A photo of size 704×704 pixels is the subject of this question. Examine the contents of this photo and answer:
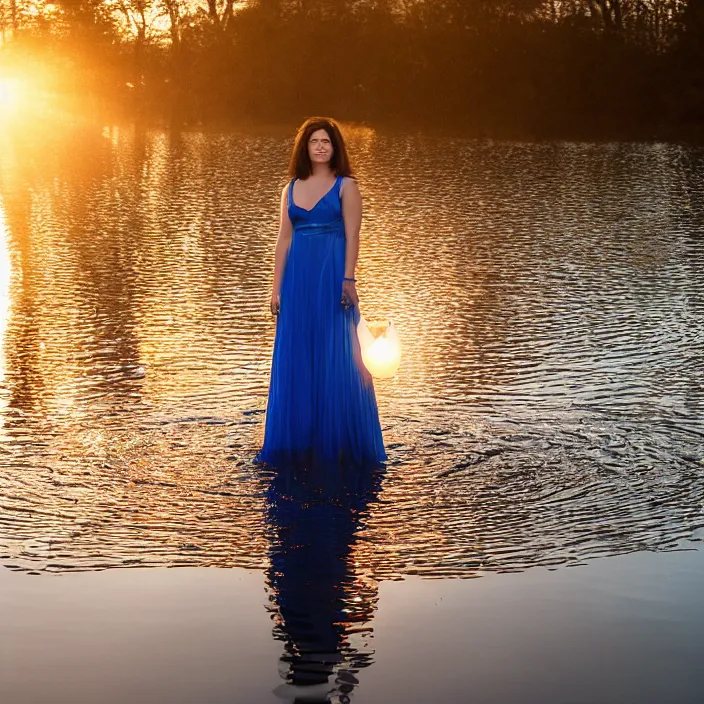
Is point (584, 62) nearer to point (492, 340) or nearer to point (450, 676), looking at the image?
point (492, 340)

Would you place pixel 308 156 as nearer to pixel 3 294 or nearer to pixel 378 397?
pixel 378 397

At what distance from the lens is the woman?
676cm

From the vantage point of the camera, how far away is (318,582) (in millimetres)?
5227

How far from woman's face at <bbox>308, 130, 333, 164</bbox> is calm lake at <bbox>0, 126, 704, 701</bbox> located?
1357 millimetres

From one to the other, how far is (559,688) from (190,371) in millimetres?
4858

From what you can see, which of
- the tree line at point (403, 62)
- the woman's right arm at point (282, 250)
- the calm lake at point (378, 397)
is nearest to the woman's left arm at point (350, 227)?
the woman's right arm at point (282, 250)

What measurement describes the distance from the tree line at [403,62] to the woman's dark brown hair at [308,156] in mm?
33011

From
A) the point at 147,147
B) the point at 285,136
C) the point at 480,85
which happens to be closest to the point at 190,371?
the point at 147,147

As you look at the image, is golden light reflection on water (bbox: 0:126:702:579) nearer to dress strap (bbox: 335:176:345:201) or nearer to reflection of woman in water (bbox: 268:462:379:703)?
reflection of woman in water (bbox: 268:462:379:703)

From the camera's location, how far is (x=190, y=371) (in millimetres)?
8828

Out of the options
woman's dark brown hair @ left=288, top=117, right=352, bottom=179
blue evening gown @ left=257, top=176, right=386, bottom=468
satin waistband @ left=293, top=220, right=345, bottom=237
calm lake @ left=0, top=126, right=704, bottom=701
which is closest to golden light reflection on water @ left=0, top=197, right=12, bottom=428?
calm lake @ left=0, top=126, right=704, bottom=701

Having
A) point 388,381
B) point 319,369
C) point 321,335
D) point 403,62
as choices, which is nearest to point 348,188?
point 321,335

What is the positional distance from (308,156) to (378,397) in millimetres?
1800

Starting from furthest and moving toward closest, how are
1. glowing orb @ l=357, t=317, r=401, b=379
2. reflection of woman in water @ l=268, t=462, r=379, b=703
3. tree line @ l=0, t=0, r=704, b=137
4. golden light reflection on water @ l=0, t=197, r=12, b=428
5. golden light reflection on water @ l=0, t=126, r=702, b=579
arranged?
tree line @ l=0, t=0, r=704, b=137
golden light reflection on water @ l=0, t=197, r=12, b=428
glowing orb @ l=357, t=317, r=401, b=379
golden light reflection on water @ l=0, t=126, r=702, b=579
reflection of woman in water @ l=268, t=462, r=379, b=703
